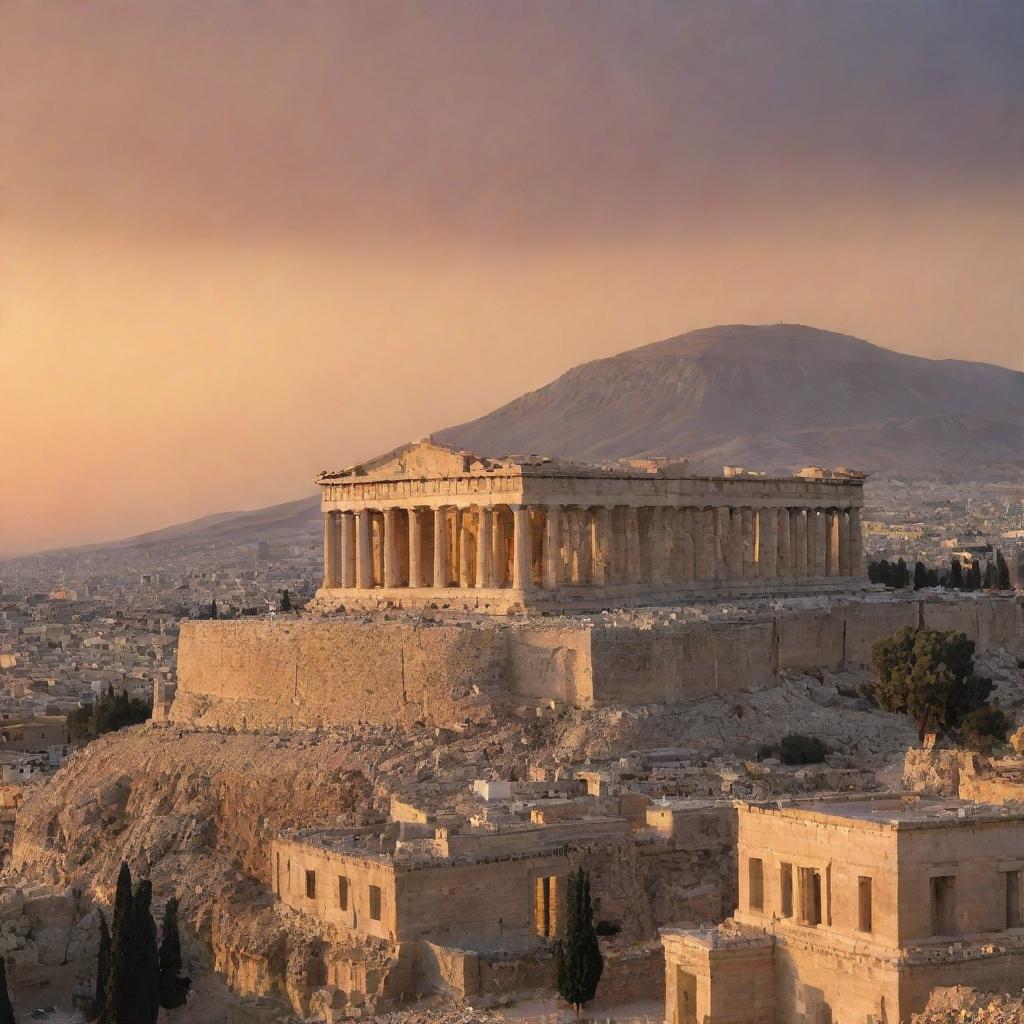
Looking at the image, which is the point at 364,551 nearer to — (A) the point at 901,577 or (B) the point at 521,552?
(B) the point at 521,552

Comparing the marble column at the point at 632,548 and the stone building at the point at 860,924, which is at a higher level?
the marble column at the point at 632,548

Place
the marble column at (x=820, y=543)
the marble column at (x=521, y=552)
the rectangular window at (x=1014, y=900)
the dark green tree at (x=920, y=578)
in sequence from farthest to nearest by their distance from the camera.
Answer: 1. the dark green tree at (x=920, y=578)
2. the marble column at (x=820, y=543)
3. the marble column at (x=521, y=552)
4. the rectangular window at (x=1014, y=900)

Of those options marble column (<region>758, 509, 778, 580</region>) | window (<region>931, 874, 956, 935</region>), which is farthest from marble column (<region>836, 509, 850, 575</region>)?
window (<region>931, 874, 956, 935</region>)

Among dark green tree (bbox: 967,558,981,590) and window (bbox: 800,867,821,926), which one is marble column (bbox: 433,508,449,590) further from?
window (bbox: 800,867,821,926)

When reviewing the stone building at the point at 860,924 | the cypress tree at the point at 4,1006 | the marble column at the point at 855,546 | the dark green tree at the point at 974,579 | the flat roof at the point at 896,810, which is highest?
the marble column at the point at 855,546

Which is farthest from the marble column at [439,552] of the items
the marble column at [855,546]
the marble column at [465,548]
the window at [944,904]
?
the window at [944,904]

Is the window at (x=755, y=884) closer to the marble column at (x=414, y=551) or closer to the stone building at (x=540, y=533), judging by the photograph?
the stone building at (x=540, y=533)

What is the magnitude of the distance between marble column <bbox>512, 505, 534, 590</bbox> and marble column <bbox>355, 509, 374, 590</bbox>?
641cm

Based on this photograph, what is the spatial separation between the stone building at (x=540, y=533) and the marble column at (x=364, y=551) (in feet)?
0.09

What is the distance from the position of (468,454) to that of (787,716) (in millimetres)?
12833

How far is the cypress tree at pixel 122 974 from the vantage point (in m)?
39.5

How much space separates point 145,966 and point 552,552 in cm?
2172

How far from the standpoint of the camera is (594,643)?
5269 cm

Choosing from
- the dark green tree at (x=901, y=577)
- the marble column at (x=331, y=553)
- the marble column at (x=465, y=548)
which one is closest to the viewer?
the marble column at (x=465, y=548)
